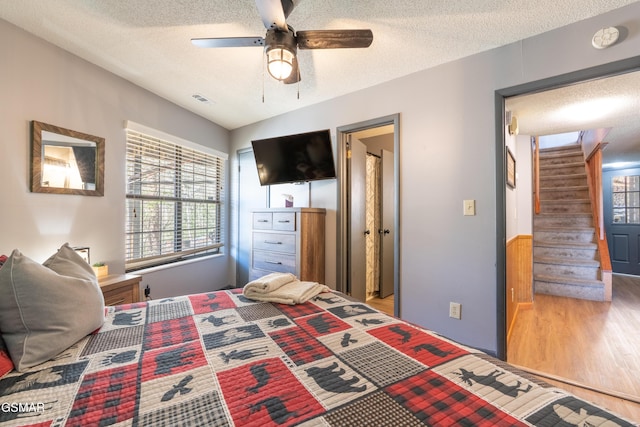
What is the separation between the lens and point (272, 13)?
4.60 feet

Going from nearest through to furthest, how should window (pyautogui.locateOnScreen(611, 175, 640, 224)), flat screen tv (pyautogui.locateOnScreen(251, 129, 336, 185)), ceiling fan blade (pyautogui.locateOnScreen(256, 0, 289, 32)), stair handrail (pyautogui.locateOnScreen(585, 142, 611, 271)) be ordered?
1. ceiling fan blade (pyautogui.locateOnScreen(256, 0, 289, 32))
2. flat screen tv (pyautogui.locateOnScreen(251, 129, 336, 185))
3. stair handrail (pyautogui.locateOnScreen(585, 142, 611, 271))
4. window (pyautogui.locateOnScreen(611, 175, 640, 224))

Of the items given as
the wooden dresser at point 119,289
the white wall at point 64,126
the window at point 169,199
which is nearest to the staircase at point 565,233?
the window at point 169,199

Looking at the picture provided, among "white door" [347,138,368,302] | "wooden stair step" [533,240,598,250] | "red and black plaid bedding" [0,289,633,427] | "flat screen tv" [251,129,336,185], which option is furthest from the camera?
A: "wooden stair step" [533,240,598,250]

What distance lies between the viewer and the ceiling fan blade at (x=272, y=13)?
4.35 ft

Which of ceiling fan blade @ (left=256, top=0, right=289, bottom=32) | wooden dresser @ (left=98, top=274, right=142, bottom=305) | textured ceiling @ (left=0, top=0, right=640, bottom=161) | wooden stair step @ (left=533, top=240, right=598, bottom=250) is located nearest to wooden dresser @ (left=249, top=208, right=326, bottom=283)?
wooden dresser @ (left=98, top=274, right=142, bottom=305)

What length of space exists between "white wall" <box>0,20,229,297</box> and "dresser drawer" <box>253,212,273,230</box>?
114cm

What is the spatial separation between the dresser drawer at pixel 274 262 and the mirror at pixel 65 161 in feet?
5.38

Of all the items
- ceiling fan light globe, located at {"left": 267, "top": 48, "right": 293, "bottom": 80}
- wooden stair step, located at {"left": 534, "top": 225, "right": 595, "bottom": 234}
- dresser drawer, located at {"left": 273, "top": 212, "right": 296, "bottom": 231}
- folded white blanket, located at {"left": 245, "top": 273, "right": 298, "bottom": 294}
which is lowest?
folded white blanket, located at {"left": 245, "top": 273, "right": 298, "bottom": 294}

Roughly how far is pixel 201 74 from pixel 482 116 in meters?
2.51

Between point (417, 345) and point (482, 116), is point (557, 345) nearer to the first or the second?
point (482, 116)

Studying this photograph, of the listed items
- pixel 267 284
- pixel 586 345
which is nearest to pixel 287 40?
pixel 267 284

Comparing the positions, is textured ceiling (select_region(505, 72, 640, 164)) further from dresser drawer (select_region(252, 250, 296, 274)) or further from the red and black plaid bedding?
dresser drawer (select_region(252, 250, 296, 274))

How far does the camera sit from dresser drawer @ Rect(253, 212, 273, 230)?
310 cm

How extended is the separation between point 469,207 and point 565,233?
10.9 ft
